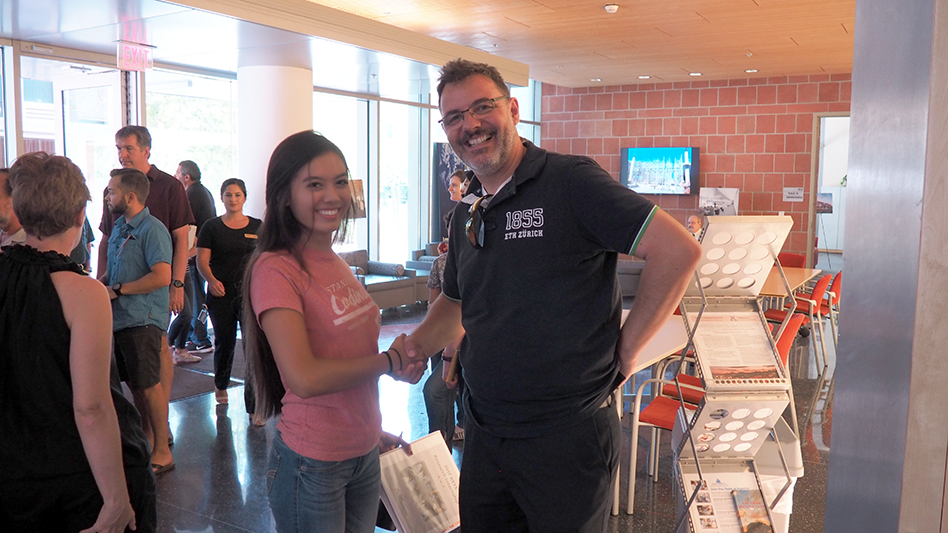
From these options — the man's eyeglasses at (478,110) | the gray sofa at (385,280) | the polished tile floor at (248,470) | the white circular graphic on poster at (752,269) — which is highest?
the man's eyeglasses at (478,110)

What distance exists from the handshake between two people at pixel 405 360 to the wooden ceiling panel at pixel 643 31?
5.32 meters

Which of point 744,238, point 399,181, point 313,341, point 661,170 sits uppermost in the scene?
point 661,170

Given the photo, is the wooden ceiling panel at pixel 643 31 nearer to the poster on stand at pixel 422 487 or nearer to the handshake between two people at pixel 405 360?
the poster on stand at pixel 422 487

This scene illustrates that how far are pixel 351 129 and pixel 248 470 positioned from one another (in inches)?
270

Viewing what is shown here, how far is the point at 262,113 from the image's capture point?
734 cm

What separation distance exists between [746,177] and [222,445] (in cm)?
1004

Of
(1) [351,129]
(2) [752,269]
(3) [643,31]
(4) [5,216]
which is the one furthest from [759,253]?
(1) [351,129]

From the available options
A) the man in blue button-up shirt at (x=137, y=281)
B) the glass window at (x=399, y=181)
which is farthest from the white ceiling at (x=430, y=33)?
the man in blue button-up shirt at (x=137, y=281)

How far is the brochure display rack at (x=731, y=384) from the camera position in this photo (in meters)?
2.33

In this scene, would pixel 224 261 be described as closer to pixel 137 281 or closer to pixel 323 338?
pixel 137 281

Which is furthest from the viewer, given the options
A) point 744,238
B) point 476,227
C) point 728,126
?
point 728,126

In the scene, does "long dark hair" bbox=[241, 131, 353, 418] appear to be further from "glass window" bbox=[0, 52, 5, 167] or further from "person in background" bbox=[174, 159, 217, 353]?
"glass window" bbox=[0, 52, 5, 167]

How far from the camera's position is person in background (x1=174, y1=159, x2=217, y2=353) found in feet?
21.1

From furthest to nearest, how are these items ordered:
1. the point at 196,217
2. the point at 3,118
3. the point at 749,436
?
the point at 196,217 < the point at 3,118 < the point at 749,436
